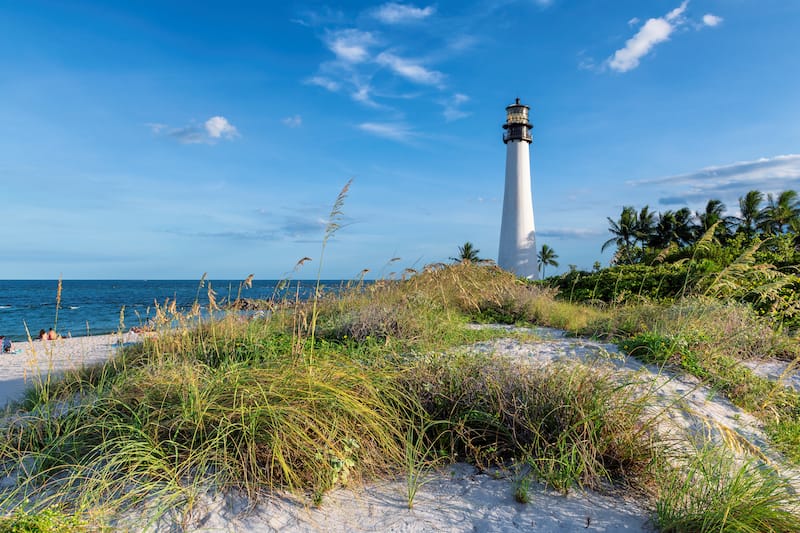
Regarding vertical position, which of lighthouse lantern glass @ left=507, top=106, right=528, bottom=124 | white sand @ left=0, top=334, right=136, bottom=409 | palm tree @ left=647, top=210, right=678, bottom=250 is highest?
lighthouse lantern glass @ left=507, top=106, right=528, bottom=124

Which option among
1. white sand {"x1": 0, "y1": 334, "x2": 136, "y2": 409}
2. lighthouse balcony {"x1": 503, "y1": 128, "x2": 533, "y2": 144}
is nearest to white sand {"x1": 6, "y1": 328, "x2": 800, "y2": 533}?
white sand {"x1": 0, "y1": 334, "x2": 136, "y2": 409}

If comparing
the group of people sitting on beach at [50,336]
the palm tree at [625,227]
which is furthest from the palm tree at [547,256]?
the group of people sitting on beach at [50,336]

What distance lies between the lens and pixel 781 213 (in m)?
32.4

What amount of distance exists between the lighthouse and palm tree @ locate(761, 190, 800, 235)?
20328 mm

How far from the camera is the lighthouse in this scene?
24156mm

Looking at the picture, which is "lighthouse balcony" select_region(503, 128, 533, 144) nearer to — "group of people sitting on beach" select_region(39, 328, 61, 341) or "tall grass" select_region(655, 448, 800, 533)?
"group of people sitting on beach" select_region(39, 328, 61, 341)

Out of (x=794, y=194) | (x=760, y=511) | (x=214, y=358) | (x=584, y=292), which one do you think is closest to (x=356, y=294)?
(x=214, y=358)

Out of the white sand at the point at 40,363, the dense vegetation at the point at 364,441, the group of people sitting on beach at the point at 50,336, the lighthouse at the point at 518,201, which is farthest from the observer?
the lighthouse at the point at 518,201

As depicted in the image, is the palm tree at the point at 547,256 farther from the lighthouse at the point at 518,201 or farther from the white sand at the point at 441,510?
the white sand at the point at 441,510

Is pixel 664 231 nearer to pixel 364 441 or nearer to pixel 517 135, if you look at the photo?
pixel 517 135

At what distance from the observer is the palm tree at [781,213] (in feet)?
106

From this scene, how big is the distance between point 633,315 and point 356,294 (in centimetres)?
454

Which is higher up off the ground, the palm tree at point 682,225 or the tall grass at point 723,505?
the palm tree at point 682,225

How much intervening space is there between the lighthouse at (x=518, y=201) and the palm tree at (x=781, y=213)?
20.3m
